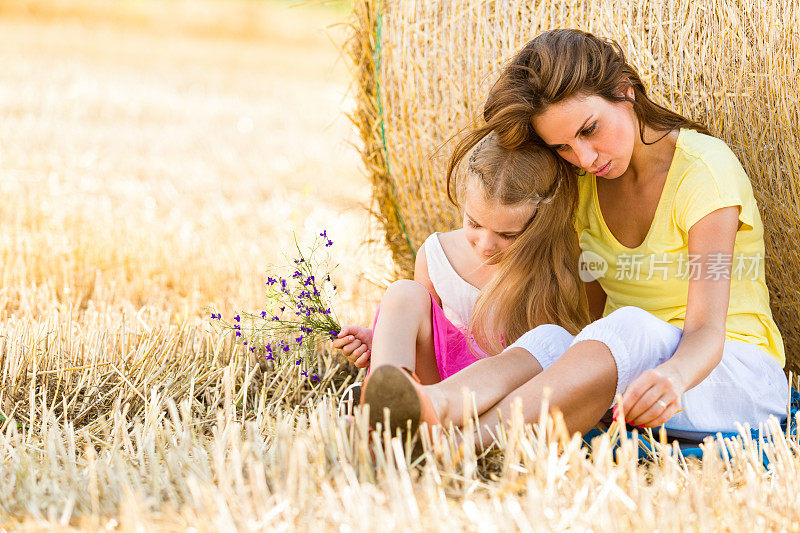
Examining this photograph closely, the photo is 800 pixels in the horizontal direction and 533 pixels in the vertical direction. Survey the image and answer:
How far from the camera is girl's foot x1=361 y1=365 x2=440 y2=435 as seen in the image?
1.47 metres

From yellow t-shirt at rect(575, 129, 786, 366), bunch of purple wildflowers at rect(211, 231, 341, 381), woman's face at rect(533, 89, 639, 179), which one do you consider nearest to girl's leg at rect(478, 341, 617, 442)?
yellow t-shirt at rect(575, 129, 786, 366)

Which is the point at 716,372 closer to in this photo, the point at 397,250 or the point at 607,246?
the point at 607,246

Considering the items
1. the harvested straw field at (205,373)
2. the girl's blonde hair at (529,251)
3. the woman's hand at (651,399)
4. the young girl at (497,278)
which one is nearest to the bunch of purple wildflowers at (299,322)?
the harvested straw field at (205,373)

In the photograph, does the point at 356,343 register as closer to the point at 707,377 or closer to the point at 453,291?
the point at 453,291

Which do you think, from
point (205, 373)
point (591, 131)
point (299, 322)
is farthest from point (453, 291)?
point (205, 373)

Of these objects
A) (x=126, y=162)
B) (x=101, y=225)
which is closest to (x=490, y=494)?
(x=101, y=225)

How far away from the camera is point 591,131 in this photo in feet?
6.17

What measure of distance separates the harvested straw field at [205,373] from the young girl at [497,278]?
284 mm

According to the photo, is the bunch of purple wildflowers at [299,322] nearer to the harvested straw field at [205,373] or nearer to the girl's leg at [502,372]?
the harvested straw field at [205,373]

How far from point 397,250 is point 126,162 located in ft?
7.81

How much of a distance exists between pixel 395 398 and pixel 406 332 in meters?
0.42

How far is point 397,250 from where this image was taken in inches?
118

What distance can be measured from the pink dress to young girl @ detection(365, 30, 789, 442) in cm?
24

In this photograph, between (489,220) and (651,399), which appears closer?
(651,399)
